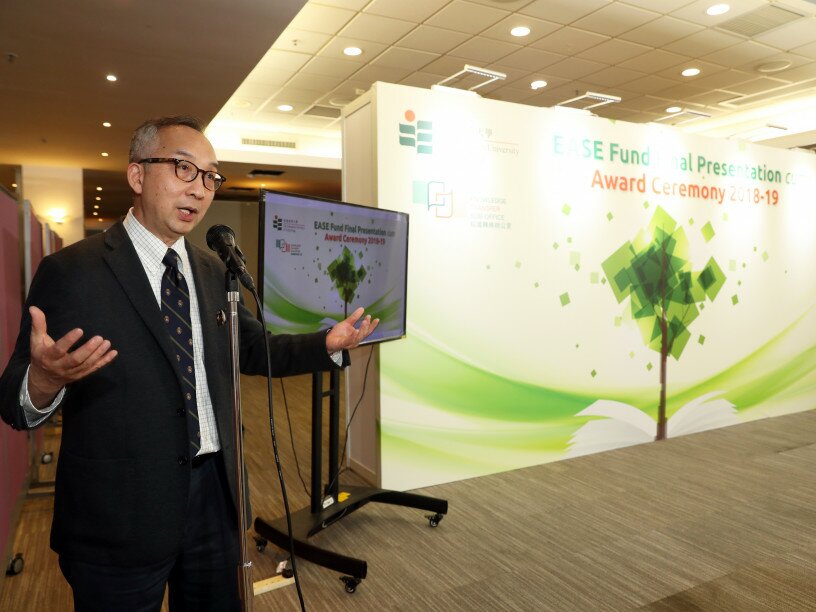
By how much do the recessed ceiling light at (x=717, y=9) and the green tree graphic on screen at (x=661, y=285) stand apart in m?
2.14

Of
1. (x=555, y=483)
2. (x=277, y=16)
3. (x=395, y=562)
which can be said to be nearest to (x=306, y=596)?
(x=395, y=562)

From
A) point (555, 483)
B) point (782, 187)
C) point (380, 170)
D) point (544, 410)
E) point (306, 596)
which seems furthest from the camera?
point (782, 187)

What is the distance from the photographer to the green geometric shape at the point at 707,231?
Result: 5047 millimetres

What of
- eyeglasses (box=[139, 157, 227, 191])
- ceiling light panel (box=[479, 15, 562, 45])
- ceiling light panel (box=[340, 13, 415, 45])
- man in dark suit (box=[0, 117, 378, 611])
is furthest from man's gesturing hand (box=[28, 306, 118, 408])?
ceiling light panel (box=[479, 15, 562, 45])

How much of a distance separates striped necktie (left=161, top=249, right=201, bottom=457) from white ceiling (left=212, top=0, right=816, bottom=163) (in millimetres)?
4567

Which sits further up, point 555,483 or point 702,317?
point 702,317

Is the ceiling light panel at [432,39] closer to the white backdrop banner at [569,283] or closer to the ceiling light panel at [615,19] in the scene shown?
the ceiling light panel at [615,19]

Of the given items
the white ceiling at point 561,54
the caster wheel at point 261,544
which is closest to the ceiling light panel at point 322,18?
the white ceiling at point 561,54

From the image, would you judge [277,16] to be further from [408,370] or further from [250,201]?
[250,201]

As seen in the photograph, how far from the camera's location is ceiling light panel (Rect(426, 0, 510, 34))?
212 inches

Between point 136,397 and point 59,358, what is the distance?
10.6 inches

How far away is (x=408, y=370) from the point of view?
375cm

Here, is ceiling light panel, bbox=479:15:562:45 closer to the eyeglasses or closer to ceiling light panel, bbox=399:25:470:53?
ceiling light panel, bbox=399:25:470:53

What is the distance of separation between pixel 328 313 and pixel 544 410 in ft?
7.20
